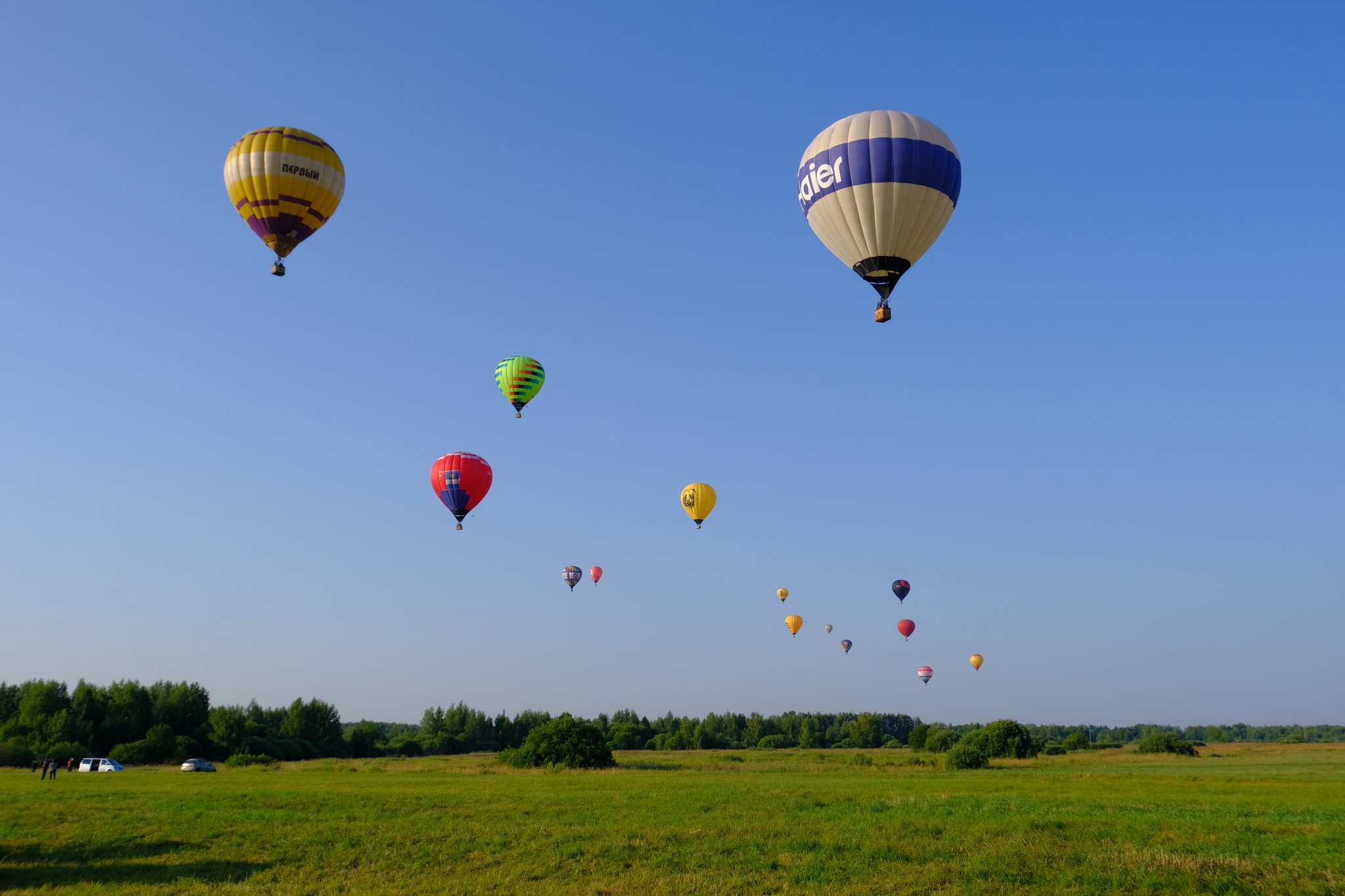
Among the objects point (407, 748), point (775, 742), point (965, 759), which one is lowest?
point (775, 742)

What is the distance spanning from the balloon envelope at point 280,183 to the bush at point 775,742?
140 metres

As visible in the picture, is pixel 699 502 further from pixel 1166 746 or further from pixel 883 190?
pixel 1166 746

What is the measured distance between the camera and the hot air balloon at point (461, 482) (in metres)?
54.5

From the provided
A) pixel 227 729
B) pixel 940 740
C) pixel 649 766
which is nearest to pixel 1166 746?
pixel 940 740

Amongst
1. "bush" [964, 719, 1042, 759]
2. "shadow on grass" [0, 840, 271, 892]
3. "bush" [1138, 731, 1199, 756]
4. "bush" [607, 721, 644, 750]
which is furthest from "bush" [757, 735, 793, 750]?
"shadow on grass" [0, 840, 271, 892]

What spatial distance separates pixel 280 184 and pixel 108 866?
26.5 metres

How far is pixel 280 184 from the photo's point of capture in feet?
122

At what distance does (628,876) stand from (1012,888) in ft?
26.9

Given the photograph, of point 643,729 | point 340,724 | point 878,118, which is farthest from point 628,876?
point 643,729

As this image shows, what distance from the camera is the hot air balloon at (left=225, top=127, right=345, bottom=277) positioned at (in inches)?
1463

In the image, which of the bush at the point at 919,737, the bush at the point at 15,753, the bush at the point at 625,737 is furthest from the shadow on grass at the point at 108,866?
the bush at the point at 625,737

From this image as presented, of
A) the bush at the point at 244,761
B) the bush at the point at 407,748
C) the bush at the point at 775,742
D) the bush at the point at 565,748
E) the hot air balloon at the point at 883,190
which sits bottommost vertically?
the bush at the point at 775,742

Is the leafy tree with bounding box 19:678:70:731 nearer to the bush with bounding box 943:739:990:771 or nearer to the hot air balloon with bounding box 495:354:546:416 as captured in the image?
the hot air balloon with bounding box 495:354:546:416

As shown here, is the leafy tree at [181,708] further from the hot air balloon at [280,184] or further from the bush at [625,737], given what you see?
the hot air balloon at [280,184]
